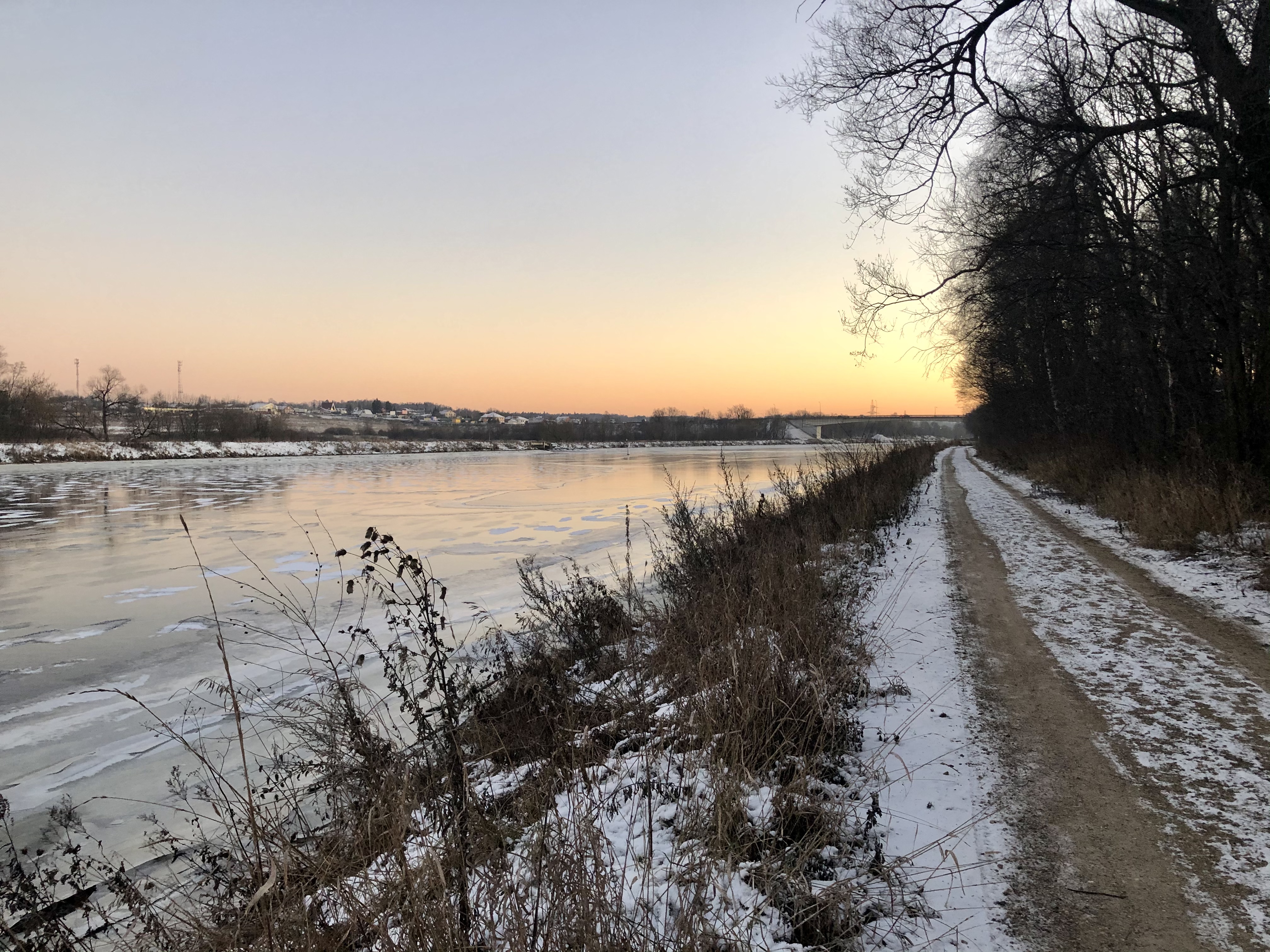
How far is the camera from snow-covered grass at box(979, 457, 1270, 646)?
6305 mm

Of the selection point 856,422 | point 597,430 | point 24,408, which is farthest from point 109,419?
point 856,422

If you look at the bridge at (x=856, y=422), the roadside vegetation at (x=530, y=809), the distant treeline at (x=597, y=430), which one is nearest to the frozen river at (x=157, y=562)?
the roadside vegetation at (x=530, y=809)

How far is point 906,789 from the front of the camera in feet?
11.8

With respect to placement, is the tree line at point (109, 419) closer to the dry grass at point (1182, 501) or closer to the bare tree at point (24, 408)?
the bare tree at point (24, 408)

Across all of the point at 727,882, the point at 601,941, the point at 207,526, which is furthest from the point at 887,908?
the point at 207,526

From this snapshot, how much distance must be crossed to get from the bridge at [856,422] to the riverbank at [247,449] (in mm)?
27780

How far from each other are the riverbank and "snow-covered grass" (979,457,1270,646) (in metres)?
61.4

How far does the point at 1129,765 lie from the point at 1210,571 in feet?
19.7

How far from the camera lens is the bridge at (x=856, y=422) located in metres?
130

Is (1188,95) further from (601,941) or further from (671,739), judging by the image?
(601,941)

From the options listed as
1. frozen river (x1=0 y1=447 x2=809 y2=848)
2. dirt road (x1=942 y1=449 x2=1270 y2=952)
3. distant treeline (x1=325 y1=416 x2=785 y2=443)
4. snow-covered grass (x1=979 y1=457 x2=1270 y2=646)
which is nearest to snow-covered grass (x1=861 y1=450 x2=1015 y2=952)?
dirt road (x1=942 y1=449 x2=1270 y2=952)

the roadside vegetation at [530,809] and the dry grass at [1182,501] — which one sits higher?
the dry grass at [1182,501]

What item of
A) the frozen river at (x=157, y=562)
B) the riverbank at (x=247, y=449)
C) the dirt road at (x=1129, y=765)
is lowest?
the frozen river at (x=157, y=562)

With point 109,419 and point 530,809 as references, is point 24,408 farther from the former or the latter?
point 530,809
